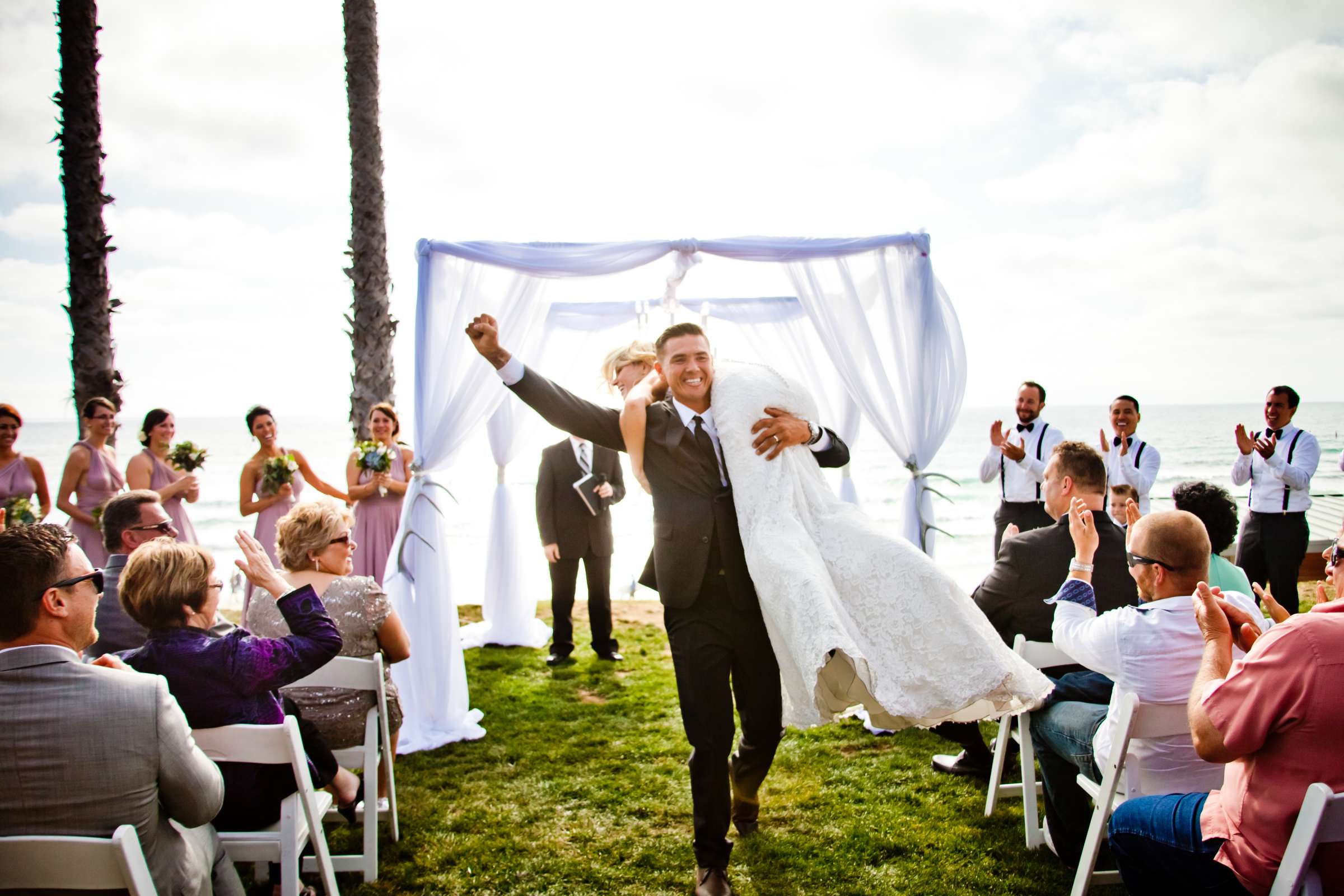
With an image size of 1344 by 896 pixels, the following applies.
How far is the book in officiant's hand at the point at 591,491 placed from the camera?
6211 mm

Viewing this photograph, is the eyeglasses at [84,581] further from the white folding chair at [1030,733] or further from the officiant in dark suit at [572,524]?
the officiant in dark suit at [572,524]

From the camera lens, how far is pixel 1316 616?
1.69 m

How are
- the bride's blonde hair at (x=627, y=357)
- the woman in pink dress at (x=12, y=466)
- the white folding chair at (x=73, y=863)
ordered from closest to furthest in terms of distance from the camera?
the white folding chair at (x=73, y=863), the bride's blonde hair at (x=627, y=357), the woman in pink dress at (x=12, y=466)

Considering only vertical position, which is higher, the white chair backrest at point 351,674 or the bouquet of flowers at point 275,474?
the bouquet of flowers at point 275,474

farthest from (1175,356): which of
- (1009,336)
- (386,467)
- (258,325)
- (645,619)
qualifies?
(258,325)

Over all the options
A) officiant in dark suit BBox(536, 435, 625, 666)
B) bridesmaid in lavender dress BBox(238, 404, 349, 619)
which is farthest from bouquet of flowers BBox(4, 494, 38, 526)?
officiant in dark suit BBox(536, 435, 625, 666)

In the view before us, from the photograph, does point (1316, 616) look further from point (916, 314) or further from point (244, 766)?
point (916, 314)

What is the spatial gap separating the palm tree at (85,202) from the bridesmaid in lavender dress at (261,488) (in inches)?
60.5

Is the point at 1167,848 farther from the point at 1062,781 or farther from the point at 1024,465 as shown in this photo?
the point at 1024,465

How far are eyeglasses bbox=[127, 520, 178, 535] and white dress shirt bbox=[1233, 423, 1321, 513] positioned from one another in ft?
21.8

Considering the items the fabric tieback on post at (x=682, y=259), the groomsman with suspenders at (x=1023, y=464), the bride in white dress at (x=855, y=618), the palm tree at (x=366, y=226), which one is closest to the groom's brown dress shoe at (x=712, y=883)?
the bride in white dress at (x=855, y=618)

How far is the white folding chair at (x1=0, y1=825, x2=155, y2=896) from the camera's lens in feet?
5.02

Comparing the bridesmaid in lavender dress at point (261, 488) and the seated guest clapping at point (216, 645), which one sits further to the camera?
the bridesmaid in lavender dress at point (261, 488)

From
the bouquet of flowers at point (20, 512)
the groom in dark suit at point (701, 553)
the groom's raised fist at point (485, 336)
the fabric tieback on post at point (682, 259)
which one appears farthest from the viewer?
the bouquet of flowers at point (20, 512)
